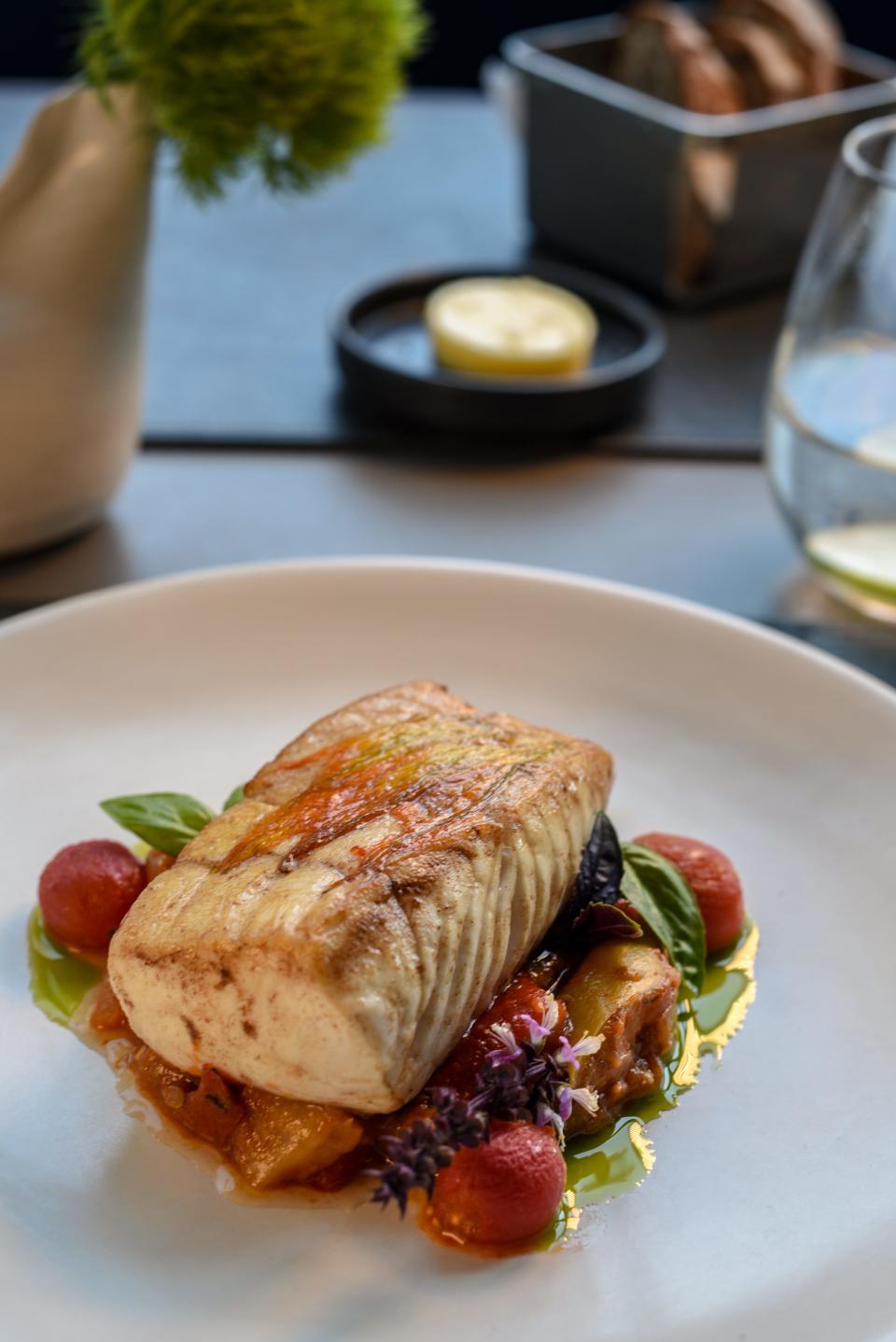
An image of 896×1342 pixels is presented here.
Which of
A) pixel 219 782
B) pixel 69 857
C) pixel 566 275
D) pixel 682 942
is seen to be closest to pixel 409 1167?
pixel 682 942

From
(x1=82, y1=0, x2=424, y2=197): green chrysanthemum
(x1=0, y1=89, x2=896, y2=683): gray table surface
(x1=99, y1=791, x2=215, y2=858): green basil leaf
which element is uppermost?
(x1=82, y1=0, x2=424, y2=197): green chrysanthemum

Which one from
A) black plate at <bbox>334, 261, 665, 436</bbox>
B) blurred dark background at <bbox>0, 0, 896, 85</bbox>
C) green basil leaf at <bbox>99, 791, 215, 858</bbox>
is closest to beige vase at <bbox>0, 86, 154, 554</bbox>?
black plate at <bbox>334, 261, 665, 436</bbox>

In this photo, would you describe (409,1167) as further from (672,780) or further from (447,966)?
(672,780)

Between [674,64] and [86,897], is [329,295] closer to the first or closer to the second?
[674,64]

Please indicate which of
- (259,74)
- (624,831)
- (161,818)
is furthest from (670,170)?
(161,818)

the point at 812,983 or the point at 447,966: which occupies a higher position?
the point at 447,966

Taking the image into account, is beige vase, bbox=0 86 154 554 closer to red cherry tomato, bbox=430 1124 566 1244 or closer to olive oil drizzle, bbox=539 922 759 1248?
olive oil drizzle, bbox=539 922 759 1248
